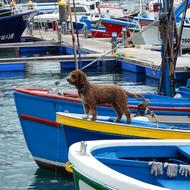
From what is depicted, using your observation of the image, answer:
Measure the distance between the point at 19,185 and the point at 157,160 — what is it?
13.7 ft

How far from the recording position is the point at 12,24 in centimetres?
3772

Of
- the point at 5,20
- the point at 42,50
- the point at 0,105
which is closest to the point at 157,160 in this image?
the point at 0,105

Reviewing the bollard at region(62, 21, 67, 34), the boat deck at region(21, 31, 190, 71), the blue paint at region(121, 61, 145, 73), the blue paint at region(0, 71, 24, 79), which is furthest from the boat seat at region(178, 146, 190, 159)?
the bollard at region(62, 21, 67, 34)

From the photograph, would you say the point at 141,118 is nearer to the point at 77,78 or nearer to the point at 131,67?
the point at 77,78

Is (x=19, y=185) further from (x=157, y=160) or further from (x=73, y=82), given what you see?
(x=157, y=160)

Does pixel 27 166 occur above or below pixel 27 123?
below

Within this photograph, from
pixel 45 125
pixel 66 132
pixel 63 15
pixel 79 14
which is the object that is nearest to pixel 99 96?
pixel 66 132

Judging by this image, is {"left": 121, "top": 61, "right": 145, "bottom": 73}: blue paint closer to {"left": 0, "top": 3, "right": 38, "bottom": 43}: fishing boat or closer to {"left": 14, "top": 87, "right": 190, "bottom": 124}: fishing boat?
{"left": 14, "top": 87, "right": 190, "bottom": 124}: fishing boat

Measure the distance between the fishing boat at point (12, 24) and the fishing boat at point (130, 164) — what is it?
104 feet

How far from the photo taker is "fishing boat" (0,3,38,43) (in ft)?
123

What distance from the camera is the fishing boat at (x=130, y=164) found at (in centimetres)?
495

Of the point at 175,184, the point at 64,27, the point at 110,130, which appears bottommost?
the point at 64,27

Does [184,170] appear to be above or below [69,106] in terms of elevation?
above

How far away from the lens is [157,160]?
641 cm
